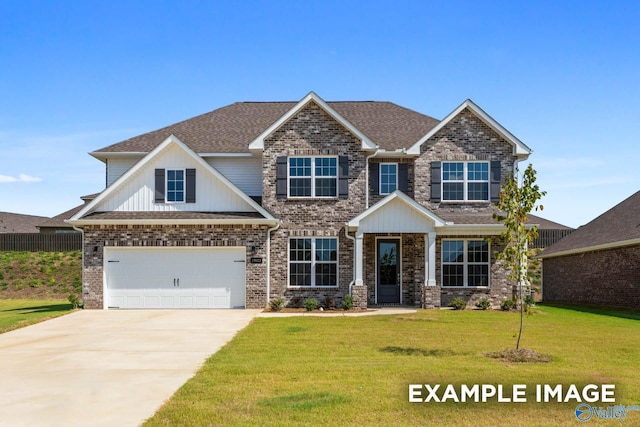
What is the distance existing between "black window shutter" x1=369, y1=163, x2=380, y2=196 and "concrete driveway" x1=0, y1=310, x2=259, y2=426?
281 inches

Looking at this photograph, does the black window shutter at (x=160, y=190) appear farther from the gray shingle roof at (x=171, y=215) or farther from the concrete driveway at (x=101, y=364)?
the concrete driveway at (x=101, y=364)

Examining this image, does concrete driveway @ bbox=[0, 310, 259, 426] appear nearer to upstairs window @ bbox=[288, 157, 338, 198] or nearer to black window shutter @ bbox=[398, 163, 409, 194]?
upstairs window @ bbox=[288, 157, 338, 198]

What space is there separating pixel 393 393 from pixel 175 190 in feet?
53.1

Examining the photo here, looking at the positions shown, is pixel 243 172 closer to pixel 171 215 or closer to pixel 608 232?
pixel 171 215

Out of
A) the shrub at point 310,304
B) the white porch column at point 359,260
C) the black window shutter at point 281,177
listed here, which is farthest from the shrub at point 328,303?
the black window shutter at point 281,177

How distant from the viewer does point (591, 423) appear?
7371mm

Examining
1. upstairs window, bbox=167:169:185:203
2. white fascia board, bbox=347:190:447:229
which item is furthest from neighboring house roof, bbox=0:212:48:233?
white fascia board, bbox=347:190:447:229

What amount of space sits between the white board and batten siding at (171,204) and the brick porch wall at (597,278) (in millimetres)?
14329

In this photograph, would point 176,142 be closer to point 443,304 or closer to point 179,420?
point 443,304

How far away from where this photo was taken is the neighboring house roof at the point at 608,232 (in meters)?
24.3

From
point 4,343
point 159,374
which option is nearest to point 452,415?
point 159,374

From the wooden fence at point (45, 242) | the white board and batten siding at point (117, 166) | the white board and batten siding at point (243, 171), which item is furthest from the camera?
the wooden fence at point (45, 242)

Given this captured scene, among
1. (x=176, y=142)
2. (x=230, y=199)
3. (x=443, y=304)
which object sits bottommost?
(x=443, y=304)

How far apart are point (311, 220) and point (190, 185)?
4.60 metres
